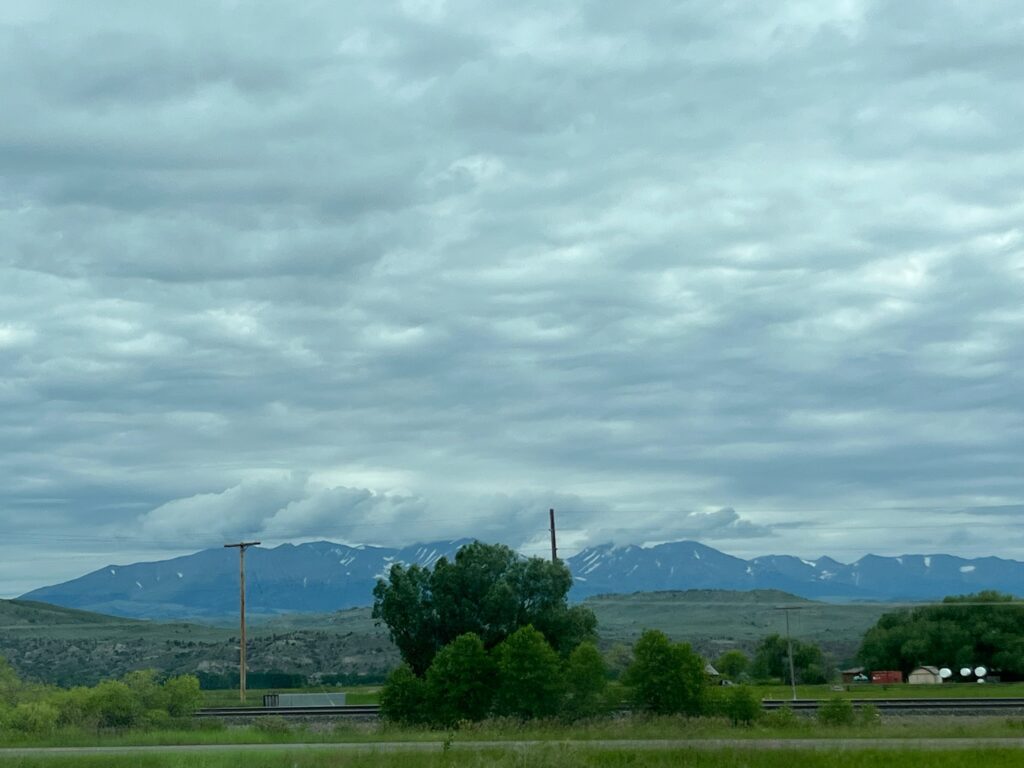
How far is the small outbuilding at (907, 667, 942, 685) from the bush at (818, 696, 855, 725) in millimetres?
34545

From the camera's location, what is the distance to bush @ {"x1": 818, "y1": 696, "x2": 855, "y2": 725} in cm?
4269

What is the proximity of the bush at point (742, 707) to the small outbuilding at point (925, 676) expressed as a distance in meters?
34.3

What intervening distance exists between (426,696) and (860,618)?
497 feet

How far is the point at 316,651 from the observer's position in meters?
124

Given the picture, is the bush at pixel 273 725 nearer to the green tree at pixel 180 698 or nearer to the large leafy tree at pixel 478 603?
the green tree at pixel 180 698

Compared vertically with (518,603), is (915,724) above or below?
Answer: below

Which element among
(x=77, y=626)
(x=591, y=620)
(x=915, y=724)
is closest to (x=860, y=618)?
(x=77, y=626)

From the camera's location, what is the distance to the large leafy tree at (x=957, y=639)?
77.8m

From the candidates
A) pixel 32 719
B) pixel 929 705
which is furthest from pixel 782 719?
pixel 32 719

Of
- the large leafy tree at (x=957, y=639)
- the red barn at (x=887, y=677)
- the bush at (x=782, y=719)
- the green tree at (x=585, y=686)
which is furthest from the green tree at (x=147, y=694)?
the large leafy tree at (x=957, y=639)

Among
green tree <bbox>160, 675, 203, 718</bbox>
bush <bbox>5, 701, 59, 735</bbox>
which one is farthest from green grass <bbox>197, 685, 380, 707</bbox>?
bush <bbox>5, 701, 59, 735</bbox>

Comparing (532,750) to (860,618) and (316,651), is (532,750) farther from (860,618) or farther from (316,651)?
(860,618)

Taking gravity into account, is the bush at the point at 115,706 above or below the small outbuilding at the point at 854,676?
above

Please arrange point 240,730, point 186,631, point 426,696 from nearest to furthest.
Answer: point 240,730
point 426,696
point 186,631
